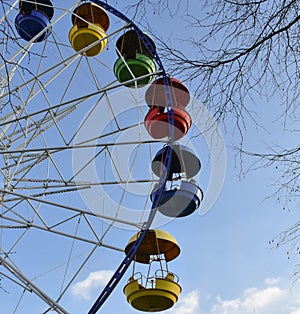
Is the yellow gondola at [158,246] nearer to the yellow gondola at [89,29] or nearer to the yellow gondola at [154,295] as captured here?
the yellow gondola at [154,295]

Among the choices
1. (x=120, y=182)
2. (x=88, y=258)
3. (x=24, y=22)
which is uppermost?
(x=24, y=22)

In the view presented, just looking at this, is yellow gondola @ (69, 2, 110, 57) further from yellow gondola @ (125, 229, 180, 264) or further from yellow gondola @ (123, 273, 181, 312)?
yellow gondola @ (123, 273, 181, 312)

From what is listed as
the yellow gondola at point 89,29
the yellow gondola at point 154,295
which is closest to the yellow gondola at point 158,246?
the yellow gondola at point 154,295

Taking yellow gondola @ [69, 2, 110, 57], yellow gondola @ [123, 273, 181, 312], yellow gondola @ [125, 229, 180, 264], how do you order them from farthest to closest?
yellow gondola @ [69, 2, 110, 57] < yellow gondola @ [125, 229, 180, 264] < yellow gondola @ [123, 273, 181, 312]

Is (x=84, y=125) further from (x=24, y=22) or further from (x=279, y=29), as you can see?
(x=279, y=29)

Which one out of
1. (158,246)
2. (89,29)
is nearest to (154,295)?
(158,246)

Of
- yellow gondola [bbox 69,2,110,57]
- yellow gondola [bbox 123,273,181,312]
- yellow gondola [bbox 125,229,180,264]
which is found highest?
yellow gondola [bbox 69,2,110,57]

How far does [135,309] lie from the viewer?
20.2 ft

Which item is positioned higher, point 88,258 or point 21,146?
point 21,146

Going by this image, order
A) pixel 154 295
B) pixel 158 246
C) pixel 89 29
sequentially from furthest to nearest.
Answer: pixel 89 29 → pixel 158 246 → pixel 154 295

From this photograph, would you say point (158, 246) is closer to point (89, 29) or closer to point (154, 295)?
point (154, 295)

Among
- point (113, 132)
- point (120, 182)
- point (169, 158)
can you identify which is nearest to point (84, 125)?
point (113, 132)

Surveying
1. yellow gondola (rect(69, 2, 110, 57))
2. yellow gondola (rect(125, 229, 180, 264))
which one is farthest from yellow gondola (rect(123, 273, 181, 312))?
yellow gondola (rect(69, 2, 110, 57))

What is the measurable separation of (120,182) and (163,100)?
135 centimetres
